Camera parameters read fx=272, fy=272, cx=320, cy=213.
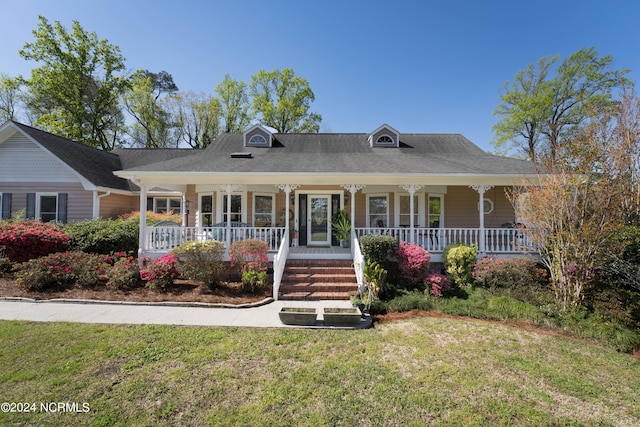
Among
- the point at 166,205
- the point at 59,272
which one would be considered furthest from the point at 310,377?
the point at 166,205

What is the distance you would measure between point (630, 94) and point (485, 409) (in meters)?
9.86

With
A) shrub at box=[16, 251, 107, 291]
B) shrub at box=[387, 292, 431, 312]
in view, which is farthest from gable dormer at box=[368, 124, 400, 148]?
shrub at box=[16, 251, 107, 291]

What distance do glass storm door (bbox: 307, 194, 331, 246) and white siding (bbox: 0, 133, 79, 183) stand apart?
1164 cm

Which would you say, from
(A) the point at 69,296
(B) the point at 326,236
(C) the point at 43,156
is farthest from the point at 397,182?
(C) the point at 43,156

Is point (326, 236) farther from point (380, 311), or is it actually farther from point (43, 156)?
point (43, 156)

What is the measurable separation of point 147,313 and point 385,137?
12582 millimetres

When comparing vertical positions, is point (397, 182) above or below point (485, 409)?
above

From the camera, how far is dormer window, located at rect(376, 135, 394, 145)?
14219mm

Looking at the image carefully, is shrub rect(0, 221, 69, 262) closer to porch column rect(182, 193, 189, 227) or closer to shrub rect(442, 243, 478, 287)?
porch column rect(182, 193, 189, 227)

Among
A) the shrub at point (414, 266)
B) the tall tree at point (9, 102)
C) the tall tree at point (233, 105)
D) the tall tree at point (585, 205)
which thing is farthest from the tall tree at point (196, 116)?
the tall tree at point (585, 205)

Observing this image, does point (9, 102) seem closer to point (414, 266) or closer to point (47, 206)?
point (47, 206)

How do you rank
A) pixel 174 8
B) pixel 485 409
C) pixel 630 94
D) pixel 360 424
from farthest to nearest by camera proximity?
pixel 174 8
pixel 630 94
pixel 485 409
pixel 360 424

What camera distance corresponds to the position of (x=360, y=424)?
2.99 meters

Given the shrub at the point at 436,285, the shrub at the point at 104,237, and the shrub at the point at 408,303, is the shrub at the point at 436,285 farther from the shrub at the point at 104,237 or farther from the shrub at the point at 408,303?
the shrub at the point at 104,237
